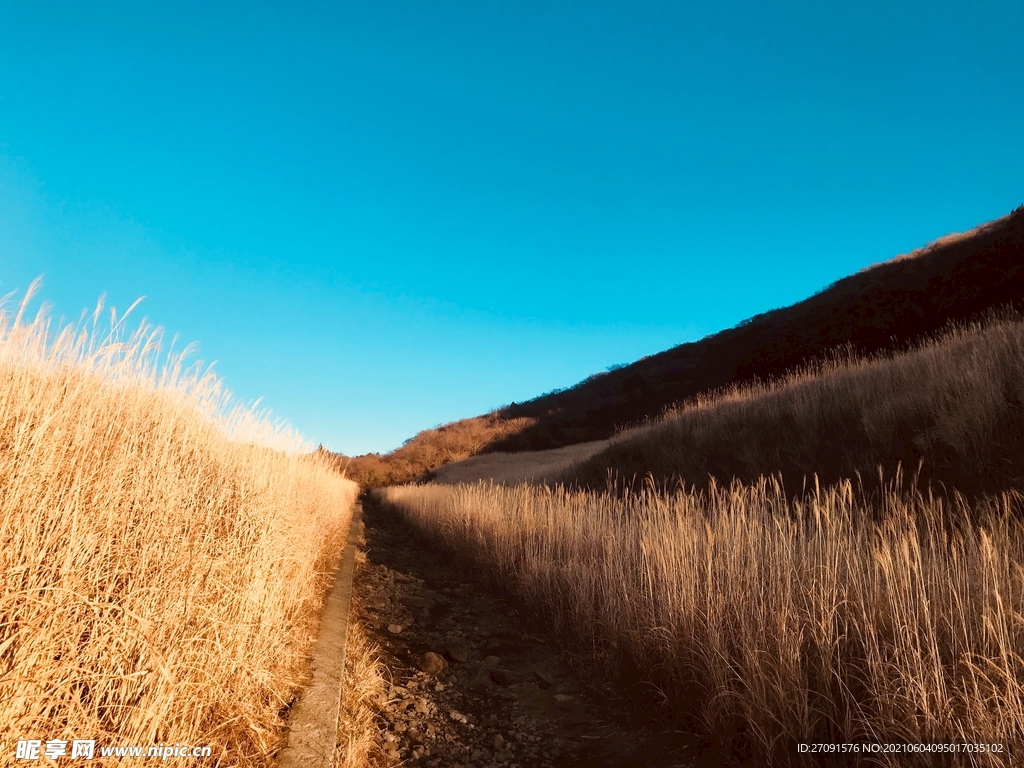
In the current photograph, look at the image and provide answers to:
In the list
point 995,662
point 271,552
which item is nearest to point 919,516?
point 995,662

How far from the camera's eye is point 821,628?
251 cm

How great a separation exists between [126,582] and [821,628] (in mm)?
3387

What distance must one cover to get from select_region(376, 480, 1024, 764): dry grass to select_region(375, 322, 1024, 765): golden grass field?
0.6 inches

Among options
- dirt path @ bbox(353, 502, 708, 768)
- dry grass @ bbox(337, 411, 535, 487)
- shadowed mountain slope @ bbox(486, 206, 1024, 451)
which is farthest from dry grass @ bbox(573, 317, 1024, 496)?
dry grass @ bbox(337, 411, 535, 487)

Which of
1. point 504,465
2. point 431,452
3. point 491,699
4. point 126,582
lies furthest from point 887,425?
point 431,452

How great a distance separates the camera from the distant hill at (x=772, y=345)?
17.1 m

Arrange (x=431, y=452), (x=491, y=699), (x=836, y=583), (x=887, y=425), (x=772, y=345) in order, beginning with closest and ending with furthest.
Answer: (x=836, y=583) → (x=491, y=699) → (x=887, y=425) → (x=772, y=345) → (x=431, y=452)

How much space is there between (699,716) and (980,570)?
174 cm

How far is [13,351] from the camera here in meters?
3.53

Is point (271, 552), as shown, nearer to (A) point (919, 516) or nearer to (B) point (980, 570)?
(B) point (980, 570)

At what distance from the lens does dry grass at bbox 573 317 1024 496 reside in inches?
206

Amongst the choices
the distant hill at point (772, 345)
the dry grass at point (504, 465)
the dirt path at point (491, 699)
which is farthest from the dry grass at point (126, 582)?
the dry grass at point (504, 465)

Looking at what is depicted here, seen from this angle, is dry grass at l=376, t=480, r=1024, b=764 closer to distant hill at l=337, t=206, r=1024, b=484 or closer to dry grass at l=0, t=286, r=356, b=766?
dry grass at l=0, t=286, r=356, b=766

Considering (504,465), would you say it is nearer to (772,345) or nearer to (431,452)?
(431,452)
